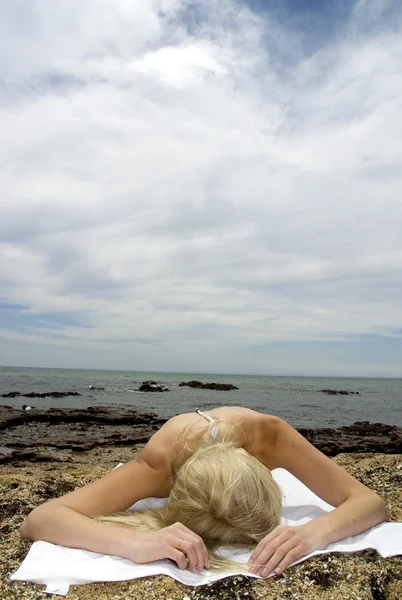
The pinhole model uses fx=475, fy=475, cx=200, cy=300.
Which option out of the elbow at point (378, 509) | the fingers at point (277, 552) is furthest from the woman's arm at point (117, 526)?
the elbow at point (378, 509)

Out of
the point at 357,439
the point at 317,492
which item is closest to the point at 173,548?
the point at 317,492

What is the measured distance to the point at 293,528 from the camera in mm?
2670

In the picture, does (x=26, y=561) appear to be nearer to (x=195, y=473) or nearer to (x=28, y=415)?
(x=195, y=473)

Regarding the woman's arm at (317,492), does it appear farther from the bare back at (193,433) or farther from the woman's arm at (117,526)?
the woman's arm at (117,526)

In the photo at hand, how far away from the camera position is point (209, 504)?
2.59m

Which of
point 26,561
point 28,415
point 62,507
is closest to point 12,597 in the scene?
point 26,561

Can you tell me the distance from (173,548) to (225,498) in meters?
0.36

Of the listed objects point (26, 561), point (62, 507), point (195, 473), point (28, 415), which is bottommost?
point (28, 415)

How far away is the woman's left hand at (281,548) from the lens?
2.48 meters

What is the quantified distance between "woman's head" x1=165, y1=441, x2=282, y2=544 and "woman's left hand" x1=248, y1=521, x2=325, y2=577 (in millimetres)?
161

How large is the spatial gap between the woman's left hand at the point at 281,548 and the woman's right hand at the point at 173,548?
272mm

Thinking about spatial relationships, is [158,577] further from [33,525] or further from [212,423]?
[212,423]

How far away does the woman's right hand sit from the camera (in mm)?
2441

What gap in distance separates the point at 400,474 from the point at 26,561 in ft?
12.6
